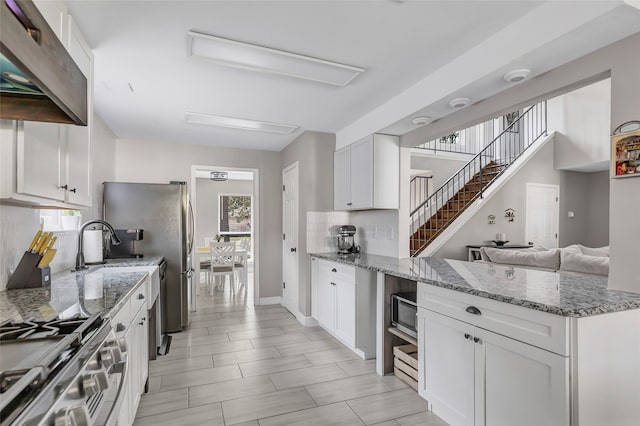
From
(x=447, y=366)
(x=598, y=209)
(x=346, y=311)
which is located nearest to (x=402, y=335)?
(x=447, y=366)

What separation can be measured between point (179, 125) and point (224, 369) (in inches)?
111

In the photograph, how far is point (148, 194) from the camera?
12.7ft

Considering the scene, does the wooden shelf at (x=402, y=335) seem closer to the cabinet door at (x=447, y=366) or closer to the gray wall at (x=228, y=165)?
the cabinet door at (x=447, y=366)

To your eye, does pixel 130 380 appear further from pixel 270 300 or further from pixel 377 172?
pixel 270 300

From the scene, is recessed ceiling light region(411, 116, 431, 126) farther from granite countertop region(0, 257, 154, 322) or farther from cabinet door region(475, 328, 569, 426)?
granite countertop region(0, 257, 154, 322)

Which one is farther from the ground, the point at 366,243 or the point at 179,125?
the point at 179,125

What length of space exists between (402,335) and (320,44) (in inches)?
89.2

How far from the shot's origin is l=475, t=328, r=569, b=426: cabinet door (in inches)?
56.3

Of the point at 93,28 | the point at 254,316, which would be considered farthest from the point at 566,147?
the point at 93,28

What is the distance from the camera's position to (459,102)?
100 inches

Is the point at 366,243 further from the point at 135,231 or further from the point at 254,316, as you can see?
the point at 135,231

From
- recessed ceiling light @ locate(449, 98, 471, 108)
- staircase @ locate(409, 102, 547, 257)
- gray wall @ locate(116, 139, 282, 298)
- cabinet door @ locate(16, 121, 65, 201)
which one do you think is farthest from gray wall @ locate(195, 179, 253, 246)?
recessed ceiling light @ locate(449, 98, 471, 108)

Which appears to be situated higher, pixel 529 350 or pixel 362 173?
pixel 362 173

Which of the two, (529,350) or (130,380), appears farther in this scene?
(130,380)
